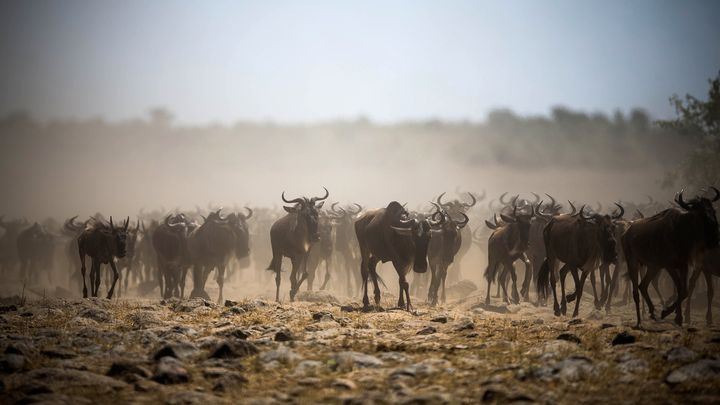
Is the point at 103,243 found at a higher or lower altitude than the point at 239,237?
lower

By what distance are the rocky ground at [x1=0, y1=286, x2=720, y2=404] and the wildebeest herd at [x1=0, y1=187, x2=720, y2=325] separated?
2.37 metres

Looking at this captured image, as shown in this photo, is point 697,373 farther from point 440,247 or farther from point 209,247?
point 209,247

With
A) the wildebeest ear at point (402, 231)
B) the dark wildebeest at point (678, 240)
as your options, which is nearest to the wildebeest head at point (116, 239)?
the wildebeest ear at point (402, 231)

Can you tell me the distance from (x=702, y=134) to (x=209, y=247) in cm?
3580

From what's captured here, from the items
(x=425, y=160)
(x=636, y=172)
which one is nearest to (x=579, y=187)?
(x=636, y=172)

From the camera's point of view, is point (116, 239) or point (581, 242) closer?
point (581, 242)

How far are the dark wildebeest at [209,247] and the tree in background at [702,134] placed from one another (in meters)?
31.6

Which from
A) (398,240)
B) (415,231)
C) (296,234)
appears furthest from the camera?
(296,234)

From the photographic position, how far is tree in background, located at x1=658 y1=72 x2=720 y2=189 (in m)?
41.3

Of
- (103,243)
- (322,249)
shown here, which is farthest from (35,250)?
(103,243)

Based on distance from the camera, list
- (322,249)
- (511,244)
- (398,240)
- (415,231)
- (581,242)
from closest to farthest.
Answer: (581,242), (415,231), (398,240), (511,244), (322,249)

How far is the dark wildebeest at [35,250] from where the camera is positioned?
1315 inches

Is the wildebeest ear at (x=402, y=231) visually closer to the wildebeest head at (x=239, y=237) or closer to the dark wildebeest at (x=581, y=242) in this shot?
the dark wildebeest at (x=581, y=242)

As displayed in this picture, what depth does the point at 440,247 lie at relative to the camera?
845 inches
